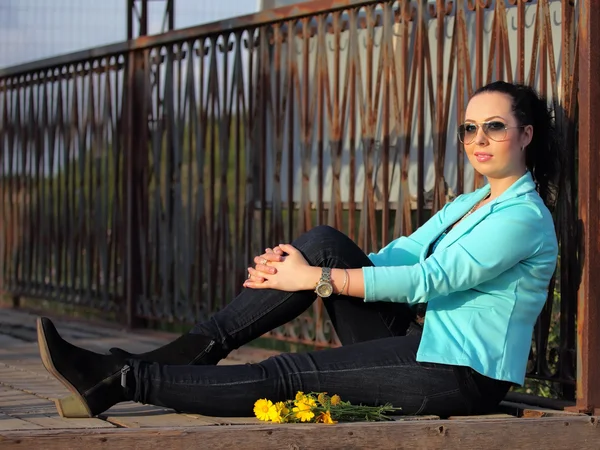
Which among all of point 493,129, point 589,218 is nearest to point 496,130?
point 493,129

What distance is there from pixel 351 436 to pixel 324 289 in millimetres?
506

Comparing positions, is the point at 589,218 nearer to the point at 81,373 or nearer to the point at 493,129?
the point at 493,129

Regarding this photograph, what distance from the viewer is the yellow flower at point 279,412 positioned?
11.4 feet

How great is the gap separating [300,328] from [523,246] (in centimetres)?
229

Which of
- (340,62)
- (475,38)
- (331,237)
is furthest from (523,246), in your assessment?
(340,62)

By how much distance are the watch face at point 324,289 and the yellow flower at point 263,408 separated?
1.29 ft

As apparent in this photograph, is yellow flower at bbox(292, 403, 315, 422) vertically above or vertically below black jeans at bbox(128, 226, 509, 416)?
below

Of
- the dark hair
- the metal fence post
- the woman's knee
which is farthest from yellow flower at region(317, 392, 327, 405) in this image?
the metal fence post

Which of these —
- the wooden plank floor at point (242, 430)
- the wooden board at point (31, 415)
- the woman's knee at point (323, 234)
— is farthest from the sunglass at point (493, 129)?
the wooden board at point (31, 415)

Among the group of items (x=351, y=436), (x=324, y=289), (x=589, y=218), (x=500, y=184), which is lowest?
(x=351, y=436)

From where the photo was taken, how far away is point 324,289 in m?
3.72

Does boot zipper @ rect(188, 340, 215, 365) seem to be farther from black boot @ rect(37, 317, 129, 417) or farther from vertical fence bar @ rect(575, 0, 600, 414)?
vertical fence bar @ rect(575, 0, 600, 414)

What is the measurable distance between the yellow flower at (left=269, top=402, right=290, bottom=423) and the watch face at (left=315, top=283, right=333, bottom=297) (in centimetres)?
41

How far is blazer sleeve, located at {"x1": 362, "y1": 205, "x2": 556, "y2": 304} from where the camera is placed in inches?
141
